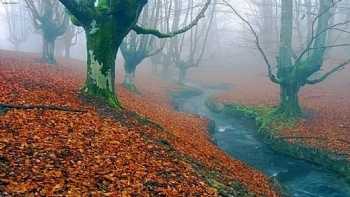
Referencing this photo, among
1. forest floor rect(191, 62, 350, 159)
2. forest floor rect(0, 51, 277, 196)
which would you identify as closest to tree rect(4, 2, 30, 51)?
forest floor rect(191, 62, 350, 159)

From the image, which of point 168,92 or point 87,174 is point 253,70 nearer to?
point 168,92

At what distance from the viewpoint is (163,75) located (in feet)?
147

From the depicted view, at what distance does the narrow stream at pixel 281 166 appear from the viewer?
13.9 meters

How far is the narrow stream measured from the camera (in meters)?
13.9

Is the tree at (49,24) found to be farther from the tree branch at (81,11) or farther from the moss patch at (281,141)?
the tree branch at (81,11)

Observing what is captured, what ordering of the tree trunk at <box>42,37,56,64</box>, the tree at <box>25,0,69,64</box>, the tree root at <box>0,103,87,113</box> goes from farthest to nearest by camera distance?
the tree trunk at <box>42,37,56,64</box>, the tree at <box>25,0,69,64</box>, the tree root at <box>0,103,87,113</box>

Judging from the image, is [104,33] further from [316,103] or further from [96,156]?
[316,103]

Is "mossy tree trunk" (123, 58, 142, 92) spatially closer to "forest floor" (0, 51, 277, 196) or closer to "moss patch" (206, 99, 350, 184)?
"moss patch" (206, 99, 350, 184)

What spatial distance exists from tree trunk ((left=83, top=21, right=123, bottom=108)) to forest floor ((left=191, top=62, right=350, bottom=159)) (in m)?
9.31

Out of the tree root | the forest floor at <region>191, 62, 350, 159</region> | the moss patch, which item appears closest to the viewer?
the tree root

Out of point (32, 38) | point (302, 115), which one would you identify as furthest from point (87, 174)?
point (32, 38)

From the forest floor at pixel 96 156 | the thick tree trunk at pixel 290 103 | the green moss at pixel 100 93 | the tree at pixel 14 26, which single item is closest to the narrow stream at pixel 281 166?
the forest floor at pixel 96 156

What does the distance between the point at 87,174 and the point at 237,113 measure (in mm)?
19136

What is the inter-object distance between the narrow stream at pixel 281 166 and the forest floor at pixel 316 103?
1.37 meters
